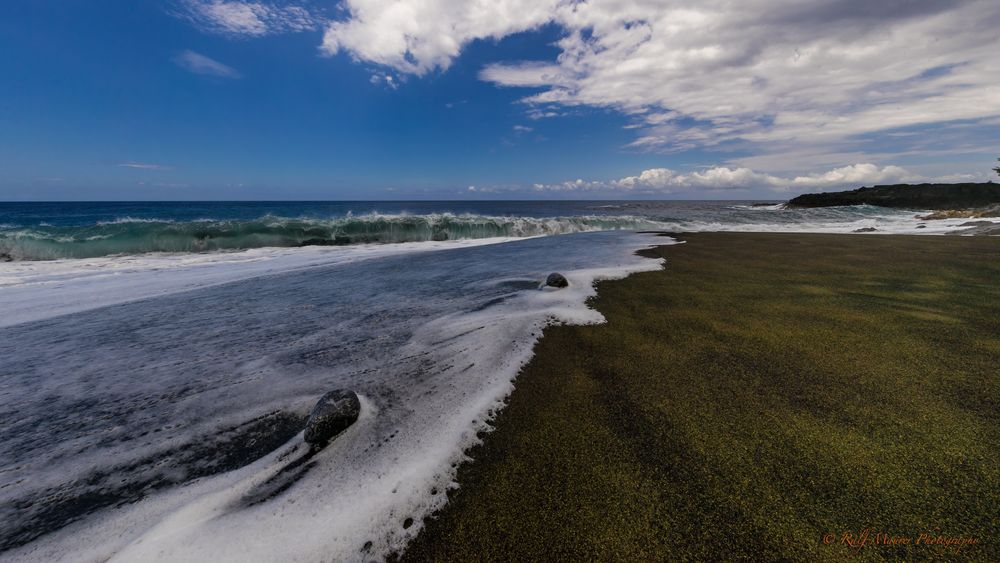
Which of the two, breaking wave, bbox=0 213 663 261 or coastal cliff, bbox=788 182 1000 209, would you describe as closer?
breaking wave, bbox=0 213 663 261

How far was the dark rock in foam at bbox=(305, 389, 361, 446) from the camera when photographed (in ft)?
7.66

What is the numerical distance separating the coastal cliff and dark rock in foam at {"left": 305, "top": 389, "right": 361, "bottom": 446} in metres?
66.9

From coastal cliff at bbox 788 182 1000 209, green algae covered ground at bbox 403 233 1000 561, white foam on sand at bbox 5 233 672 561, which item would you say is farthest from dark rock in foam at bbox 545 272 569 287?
coastal cliff at bbox 788 182 1000 209

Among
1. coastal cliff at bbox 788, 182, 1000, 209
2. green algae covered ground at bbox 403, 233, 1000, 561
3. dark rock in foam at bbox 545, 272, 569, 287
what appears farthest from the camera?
coastal cliff at bbox 788, 182, 1000, 209

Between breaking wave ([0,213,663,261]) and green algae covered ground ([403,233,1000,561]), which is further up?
breaking wave ([0,213,663,261])

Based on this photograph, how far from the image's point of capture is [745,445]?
206 cm

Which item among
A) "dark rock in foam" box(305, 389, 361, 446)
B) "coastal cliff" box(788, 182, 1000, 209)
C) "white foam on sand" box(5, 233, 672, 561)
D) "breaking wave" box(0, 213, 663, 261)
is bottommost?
"white foam on sand" box(5, 233, 672, 561)

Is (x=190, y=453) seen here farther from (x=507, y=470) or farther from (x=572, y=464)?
(x=572, y=464)

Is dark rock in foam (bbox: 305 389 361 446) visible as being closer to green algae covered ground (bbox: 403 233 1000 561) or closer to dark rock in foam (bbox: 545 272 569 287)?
green algae covered ground (bbox: 403 233 1000 561)

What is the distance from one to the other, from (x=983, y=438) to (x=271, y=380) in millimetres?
4956

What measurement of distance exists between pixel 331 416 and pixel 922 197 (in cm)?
7385

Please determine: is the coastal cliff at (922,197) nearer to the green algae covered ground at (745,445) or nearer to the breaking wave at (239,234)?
the breaking wave at (239,234)

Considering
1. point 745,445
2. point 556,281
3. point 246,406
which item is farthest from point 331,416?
point 556,281

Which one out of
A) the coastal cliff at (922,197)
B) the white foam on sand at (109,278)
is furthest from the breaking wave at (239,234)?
the coastal cliff at (922,197)
